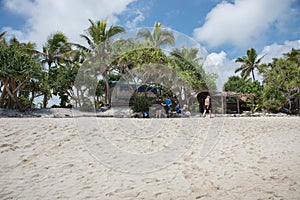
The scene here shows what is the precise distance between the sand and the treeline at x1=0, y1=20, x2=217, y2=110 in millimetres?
8899

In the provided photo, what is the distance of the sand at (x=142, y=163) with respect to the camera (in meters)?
3.35

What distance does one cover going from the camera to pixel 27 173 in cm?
389

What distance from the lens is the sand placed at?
11.0ft

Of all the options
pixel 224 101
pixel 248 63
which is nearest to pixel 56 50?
pixel 224 101

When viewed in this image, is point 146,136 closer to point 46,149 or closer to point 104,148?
point 104,148

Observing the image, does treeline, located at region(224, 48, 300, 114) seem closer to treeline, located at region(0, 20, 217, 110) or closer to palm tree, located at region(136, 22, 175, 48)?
treeline, located at region(0, 20, 217, 110)

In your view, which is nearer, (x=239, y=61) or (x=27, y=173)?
(x=27, y=173)

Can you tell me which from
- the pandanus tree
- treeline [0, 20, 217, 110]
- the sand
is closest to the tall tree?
treeline [0, 20, 217, 110]

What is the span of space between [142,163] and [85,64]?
16.2 m

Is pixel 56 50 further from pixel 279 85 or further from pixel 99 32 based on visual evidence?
pixel 279 85

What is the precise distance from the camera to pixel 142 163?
4.71m

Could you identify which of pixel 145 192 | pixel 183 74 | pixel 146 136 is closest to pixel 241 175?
pixel 145 192

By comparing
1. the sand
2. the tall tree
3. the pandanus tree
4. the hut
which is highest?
the tall tree

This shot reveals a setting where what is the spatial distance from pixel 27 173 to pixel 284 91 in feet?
74.6
